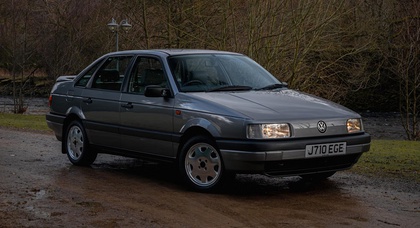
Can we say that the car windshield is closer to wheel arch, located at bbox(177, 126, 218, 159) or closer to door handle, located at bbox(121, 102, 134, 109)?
wheel arch, located at bbox(177, 126, 218, 159)

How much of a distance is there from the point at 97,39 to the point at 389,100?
1708 cm

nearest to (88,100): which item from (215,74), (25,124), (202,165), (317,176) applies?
(215,74)

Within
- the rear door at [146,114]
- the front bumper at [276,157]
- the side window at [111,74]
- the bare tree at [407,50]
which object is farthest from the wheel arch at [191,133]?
the bare tree at [407,50]

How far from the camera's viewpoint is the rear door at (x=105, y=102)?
9656 mm

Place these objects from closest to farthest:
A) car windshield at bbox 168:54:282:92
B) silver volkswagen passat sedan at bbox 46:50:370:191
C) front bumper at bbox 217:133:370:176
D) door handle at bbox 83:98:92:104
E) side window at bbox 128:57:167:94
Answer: front bumper at bbox 217:133:370:176
silver volkswagen passat sedan at bbox 46:50:370:191
car windshield at bbox 168:54:282:92
side window at bbox 128:57:167:94
door handle at bbox 83:98:92:104

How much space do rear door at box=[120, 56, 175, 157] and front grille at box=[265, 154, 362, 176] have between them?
137 centimetres

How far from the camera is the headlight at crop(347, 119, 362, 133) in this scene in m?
8.38

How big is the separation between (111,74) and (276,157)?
3232 millimetres

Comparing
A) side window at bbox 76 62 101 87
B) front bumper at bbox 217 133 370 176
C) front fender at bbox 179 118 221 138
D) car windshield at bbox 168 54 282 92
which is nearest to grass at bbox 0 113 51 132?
side window at bbox 76 62 101 87

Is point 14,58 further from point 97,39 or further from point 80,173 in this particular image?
point 80,173

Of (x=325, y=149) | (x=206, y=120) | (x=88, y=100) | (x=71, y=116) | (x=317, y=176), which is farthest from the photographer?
(x=71, y=116)

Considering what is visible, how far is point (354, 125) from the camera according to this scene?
8469 millimetres

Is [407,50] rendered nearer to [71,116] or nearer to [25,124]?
[25,124]

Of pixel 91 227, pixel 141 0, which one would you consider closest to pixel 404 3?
pixel 141 0
